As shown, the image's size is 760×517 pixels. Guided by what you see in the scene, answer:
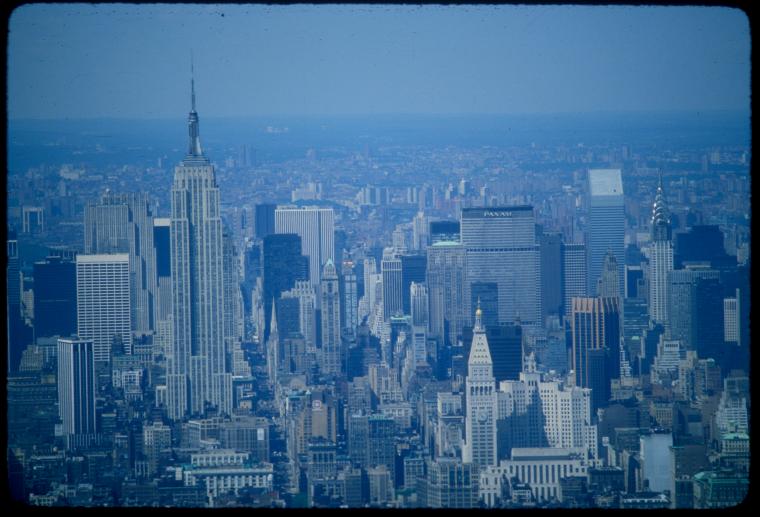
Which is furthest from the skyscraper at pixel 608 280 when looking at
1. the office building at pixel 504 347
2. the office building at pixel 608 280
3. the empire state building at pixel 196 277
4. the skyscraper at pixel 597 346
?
the empire state building at pixel 196 277

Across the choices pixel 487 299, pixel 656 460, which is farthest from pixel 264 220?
pixel 656 460

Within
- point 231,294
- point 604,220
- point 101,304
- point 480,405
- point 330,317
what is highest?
point 604,220

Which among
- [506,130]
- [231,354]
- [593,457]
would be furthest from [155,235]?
[593,457]

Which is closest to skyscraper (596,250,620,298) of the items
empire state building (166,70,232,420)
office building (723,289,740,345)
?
office building (723,289,740,345)

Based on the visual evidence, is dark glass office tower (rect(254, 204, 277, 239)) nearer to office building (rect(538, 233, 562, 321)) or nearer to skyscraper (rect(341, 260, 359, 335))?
skyscraper (rect(341, 260, 359, 335))

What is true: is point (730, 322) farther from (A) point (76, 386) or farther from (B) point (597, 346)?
(A) point (76, 386)

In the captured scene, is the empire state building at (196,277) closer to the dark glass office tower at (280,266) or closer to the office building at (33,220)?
the dark glass office tower at (280,266)

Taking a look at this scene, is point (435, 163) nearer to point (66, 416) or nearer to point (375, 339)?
point (375, 339)
